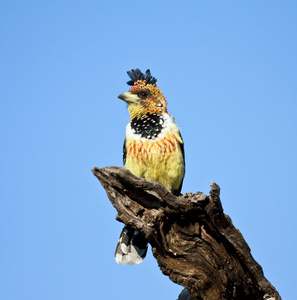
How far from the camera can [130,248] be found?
22.1ft

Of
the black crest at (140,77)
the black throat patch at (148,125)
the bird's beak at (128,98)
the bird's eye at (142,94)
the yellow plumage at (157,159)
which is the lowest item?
the yellow plumage at (157,159)

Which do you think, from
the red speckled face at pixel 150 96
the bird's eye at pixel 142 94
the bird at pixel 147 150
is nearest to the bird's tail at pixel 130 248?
the bird at pixel 147 150

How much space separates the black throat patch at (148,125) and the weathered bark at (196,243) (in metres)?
1.53

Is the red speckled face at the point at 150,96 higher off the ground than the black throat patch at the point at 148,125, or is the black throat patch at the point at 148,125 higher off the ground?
the red speckled face at the point at 150,96

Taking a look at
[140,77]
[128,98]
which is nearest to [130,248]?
[128,98]

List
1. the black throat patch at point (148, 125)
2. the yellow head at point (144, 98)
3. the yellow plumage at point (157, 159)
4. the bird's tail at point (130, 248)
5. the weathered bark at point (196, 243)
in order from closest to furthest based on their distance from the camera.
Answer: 1. the weathered bark at point (196, 243)
2. the bird's tail at point (130, 248)
3. the yellow plumage at point (157, 159)
4. the black throat patch at point (148, 125)
5. the yellow head at point (144, 98)

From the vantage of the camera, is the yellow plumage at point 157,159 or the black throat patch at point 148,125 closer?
the yellow plumage at point 157,159

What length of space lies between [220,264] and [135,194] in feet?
4.05

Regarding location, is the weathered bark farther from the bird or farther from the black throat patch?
the black throat patch

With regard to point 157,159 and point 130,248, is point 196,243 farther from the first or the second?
point 157,159

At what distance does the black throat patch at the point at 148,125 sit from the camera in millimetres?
7031

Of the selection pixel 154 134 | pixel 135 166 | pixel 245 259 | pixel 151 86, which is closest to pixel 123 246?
pixel 135 166

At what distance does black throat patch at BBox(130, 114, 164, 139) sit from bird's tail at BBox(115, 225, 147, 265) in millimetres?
1352

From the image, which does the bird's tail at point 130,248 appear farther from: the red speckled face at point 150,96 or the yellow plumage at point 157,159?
the red speckled face at point 150,96
